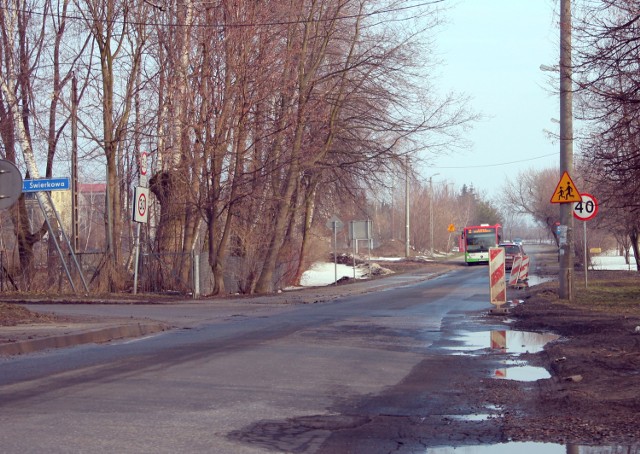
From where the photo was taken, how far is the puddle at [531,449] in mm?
6039

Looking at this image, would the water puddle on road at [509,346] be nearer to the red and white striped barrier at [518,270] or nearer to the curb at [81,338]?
the curb at [81,338]

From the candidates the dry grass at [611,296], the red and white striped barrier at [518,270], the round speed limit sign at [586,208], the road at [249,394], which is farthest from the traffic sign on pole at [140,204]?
the red and white striped barrier at [518,270]

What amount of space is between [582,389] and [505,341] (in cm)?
532

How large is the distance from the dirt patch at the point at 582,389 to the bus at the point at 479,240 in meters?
44.4

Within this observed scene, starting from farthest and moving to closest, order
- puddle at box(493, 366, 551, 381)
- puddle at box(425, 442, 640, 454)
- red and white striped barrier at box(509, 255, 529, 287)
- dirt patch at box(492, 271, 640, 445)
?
red and white striped barrier at box(509, 255, 529, 287)
puddle at box(493, 366, 551, 381)
dirt patch at box(492, 271, 640, 445)
puddle at box(425, 442, 640, 454)

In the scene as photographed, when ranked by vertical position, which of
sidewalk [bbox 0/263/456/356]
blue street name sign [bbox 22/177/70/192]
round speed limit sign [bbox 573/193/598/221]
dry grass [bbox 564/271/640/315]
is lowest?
sidewalk [bbox 0/263/456/356]

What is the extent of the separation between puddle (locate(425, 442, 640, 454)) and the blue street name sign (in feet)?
64.0

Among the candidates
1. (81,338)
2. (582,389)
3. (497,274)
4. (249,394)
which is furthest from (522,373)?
(497,274)

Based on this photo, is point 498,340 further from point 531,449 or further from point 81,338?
point 531,449

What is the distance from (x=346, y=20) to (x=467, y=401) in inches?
988

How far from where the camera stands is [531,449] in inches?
246

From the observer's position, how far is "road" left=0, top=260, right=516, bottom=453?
6.47 m

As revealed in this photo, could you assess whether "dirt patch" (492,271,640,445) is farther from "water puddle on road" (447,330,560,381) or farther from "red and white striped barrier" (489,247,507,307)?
"red and white striped barrier" (489,247,507,307)

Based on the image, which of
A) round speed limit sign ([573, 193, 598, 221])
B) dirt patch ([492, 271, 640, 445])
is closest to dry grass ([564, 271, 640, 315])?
round speed limit sign ([573, 193, 598, 221])
